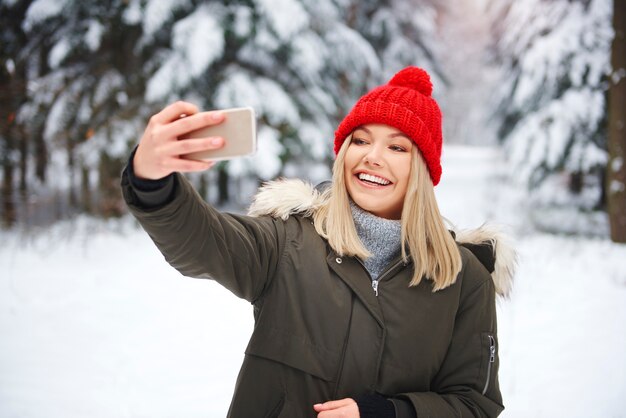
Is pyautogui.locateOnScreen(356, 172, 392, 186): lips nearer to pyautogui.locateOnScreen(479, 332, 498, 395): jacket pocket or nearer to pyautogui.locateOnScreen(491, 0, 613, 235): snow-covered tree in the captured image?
pyautogui.locateOnScreen(479, 332, 498, 395): jacket pocket

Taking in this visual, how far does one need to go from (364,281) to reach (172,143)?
95 cm

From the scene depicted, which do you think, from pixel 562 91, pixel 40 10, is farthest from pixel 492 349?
pixel 562 91

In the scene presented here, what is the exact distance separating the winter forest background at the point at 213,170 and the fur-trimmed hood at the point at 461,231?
6.43 ft

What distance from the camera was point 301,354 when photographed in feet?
5.57

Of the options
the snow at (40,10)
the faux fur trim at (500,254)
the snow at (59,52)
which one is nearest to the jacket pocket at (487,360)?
the faux fur trim at (500,254)

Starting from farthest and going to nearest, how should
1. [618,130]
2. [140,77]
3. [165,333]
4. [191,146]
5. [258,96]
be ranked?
[140,77] < [258,96] < [618,130] < [165,333] < [191,146]

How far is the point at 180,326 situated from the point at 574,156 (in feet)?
25.8

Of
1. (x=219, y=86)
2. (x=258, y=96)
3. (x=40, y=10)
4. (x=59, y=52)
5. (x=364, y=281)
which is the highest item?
(x=40, y=10)

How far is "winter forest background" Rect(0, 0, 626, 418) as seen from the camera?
4.10m

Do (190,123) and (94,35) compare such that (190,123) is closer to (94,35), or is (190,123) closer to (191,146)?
(191,146)

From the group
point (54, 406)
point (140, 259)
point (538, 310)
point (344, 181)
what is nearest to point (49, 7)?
point (140, 259)

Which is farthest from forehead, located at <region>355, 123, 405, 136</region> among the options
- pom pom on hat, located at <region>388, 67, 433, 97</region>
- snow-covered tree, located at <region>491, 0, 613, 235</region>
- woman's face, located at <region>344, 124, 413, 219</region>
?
snow-covered tree, located at <region>491, 0, 613, 235</region>

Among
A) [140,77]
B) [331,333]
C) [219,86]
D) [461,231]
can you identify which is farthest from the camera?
[140,77]

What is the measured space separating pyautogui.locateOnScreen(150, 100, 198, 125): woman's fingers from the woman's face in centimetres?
90
